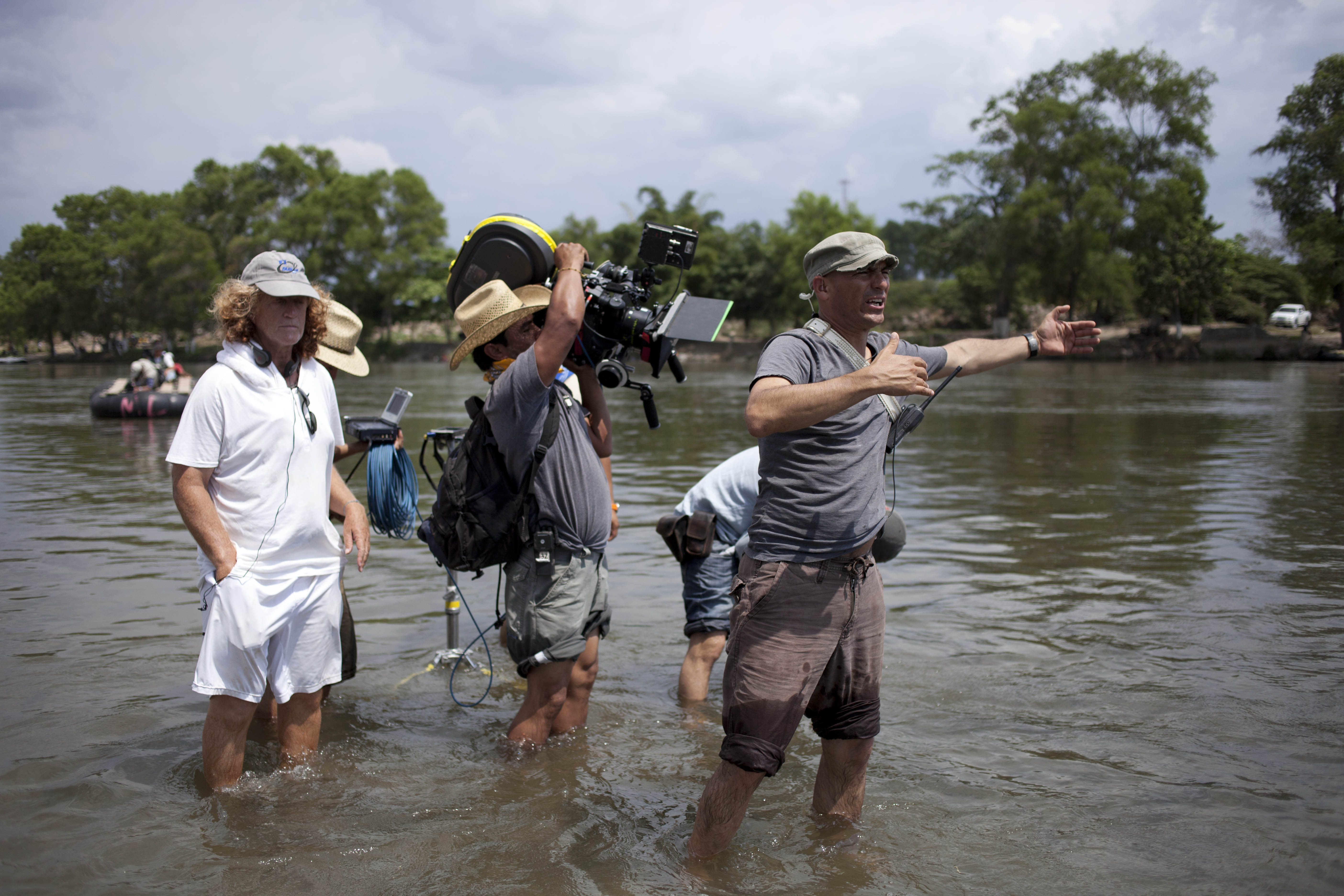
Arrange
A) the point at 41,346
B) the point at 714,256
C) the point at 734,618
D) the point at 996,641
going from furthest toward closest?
1. the point at 41,346
2. the point at 714,256
3. the point at 996,641
4. the point at 734,618

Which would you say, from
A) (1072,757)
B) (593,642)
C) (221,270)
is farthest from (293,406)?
(221,270)

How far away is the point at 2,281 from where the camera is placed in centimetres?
10056

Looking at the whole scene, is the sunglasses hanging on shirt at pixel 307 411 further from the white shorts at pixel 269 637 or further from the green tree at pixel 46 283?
the green tree at pixel 46 283

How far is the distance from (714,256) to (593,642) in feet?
247

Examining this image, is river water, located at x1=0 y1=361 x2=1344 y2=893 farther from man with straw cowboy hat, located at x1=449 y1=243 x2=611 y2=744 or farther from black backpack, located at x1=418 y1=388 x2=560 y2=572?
black backpack, located at x1=418 y1=388 x2=560 y2=572

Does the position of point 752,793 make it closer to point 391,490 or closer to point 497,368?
point 497,368

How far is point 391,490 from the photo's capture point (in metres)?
4.85

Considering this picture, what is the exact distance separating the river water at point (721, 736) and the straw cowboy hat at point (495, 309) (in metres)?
1.85

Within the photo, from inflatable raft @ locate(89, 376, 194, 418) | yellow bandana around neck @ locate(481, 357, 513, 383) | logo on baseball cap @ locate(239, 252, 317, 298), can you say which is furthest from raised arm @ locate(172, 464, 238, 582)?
inflatable raft @ locate(89, 376, 194, 418)

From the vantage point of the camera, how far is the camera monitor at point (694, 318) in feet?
12.8

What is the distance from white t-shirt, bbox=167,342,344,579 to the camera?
3.47 meters

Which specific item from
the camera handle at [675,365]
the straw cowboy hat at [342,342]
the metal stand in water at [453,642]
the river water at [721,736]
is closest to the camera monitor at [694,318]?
the camera handle at [675,365]

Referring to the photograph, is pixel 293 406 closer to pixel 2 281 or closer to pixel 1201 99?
pixel 1201 99

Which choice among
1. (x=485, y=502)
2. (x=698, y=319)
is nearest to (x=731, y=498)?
(x=698, y=319)
